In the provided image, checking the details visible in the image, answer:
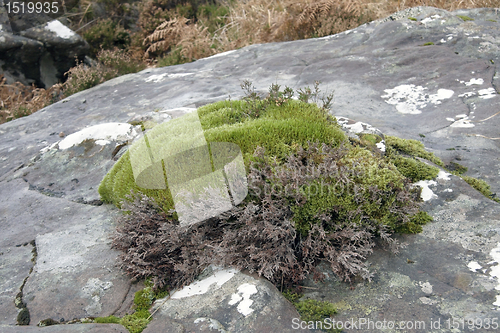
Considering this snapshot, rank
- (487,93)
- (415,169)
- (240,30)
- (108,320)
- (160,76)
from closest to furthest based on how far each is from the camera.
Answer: (108,320)
(415,169)
(487,93)
(160,76)
(240,30)

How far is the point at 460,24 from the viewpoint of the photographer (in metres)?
7.43

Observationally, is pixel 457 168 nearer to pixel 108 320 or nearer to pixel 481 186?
pixel 481 186

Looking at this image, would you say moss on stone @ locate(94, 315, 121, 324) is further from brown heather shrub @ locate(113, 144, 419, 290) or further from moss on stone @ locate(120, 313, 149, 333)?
brown heather shrub @ locate(113, 144, 419, 290)

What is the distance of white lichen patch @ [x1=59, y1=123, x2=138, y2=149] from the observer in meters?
5.28

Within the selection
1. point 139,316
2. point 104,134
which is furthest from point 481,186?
point 104,134

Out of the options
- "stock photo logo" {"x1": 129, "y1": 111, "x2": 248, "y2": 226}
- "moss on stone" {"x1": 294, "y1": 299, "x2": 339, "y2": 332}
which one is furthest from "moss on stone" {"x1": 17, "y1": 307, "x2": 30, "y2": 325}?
"moss on stone" {"x1": 294, "y1": 299, "x2": 339, "y2": 332}

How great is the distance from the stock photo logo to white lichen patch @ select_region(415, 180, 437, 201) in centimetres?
173

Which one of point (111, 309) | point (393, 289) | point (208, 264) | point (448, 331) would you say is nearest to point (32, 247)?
point (111, 309)

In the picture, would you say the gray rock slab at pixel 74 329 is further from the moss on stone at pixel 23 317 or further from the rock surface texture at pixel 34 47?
the rock surface texture at pixel 34 47

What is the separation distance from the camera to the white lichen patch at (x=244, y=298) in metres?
2.55

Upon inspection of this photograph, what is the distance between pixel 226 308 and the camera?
8.52ft

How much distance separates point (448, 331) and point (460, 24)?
281 inches

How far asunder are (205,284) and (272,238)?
642 millimetres

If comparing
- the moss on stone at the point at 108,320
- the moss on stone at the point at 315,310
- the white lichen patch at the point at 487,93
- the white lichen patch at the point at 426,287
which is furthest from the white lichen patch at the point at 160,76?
the white lichen patch at the point at 426,287
